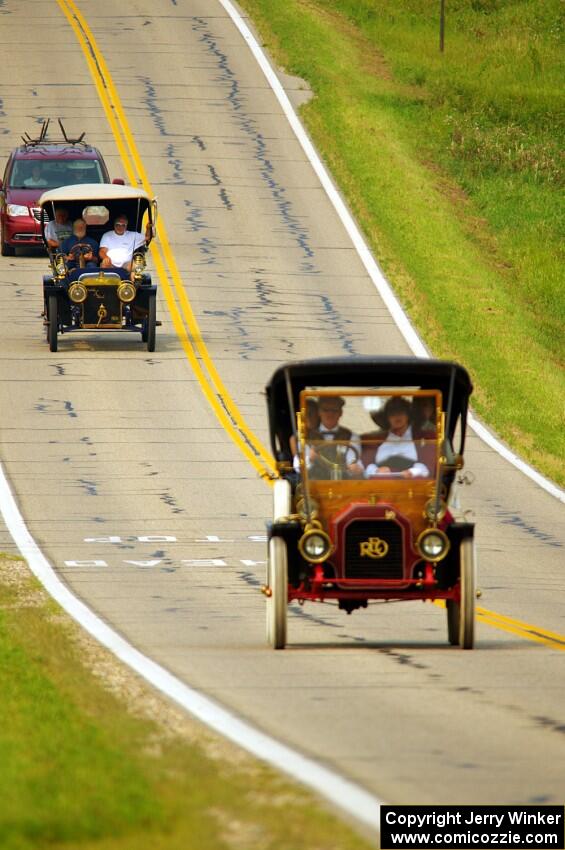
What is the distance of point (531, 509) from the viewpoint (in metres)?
21.6

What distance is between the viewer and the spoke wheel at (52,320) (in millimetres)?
27736

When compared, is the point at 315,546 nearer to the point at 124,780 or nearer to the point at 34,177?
the point at 124,780

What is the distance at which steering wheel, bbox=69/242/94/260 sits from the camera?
27.7 metres

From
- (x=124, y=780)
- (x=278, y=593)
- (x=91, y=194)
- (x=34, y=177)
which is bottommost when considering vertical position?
(x=34, y=177)

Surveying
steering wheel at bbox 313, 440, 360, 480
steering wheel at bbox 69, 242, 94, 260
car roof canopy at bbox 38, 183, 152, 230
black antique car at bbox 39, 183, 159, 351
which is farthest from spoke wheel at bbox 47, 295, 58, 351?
steering wheel at bbox 313, 440, 360, 480

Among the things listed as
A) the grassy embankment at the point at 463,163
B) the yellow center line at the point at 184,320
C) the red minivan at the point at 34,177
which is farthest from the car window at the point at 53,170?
the grassy embankment at the point at 463,163

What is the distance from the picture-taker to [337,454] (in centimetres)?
1320

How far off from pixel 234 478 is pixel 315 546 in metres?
9.87

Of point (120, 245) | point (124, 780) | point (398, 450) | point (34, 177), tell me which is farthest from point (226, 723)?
point (34, 177)

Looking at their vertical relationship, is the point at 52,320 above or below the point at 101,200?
below

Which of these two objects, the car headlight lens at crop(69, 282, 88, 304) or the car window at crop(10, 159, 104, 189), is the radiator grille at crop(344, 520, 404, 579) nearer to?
the car headlight lens at crop(69, 282, 88, 304)

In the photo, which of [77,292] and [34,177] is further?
[34,177]

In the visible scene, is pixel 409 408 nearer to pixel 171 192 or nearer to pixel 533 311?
pixel 533 311

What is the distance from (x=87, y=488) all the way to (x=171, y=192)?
821 inches
